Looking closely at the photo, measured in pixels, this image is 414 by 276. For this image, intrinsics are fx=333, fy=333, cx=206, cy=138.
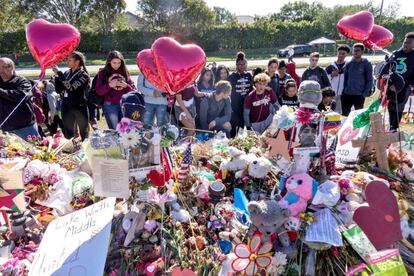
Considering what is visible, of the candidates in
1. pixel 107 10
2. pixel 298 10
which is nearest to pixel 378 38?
pixel 107 10

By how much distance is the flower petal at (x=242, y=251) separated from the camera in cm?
158

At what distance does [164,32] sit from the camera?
1033 inches

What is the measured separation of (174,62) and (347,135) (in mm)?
1448

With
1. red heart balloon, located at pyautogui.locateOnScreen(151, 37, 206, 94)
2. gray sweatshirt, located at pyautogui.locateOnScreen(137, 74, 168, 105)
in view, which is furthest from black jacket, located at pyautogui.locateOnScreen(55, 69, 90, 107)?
red heart balloon, located at pyautogui.locateOnScreen(151, 37, 206, 94)

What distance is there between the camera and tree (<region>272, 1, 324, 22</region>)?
47281 mm

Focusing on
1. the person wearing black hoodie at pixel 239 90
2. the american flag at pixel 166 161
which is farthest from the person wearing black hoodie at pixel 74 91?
the american flag at pixel 166 161

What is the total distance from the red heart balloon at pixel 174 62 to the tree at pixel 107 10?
80.9 feet

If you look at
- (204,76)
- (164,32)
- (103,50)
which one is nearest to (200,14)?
(164,32)

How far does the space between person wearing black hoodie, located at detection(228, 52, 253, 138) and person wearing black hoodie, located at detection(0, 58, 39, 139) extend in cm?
240

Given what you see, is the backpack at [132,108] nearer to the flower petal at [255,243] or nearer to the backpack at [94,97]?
the flower petal at [255,243]

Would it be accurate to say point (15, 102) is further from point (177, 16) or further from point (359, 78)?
point (177, 16)

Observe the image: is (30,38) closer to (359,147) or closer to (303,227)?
(303,227)

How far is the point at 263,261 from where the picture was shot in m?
1.58

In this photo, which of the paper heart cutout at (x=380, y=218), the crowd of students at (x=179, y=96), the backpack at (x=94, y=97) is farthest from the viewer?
the backpack at (x=94, y=97)
